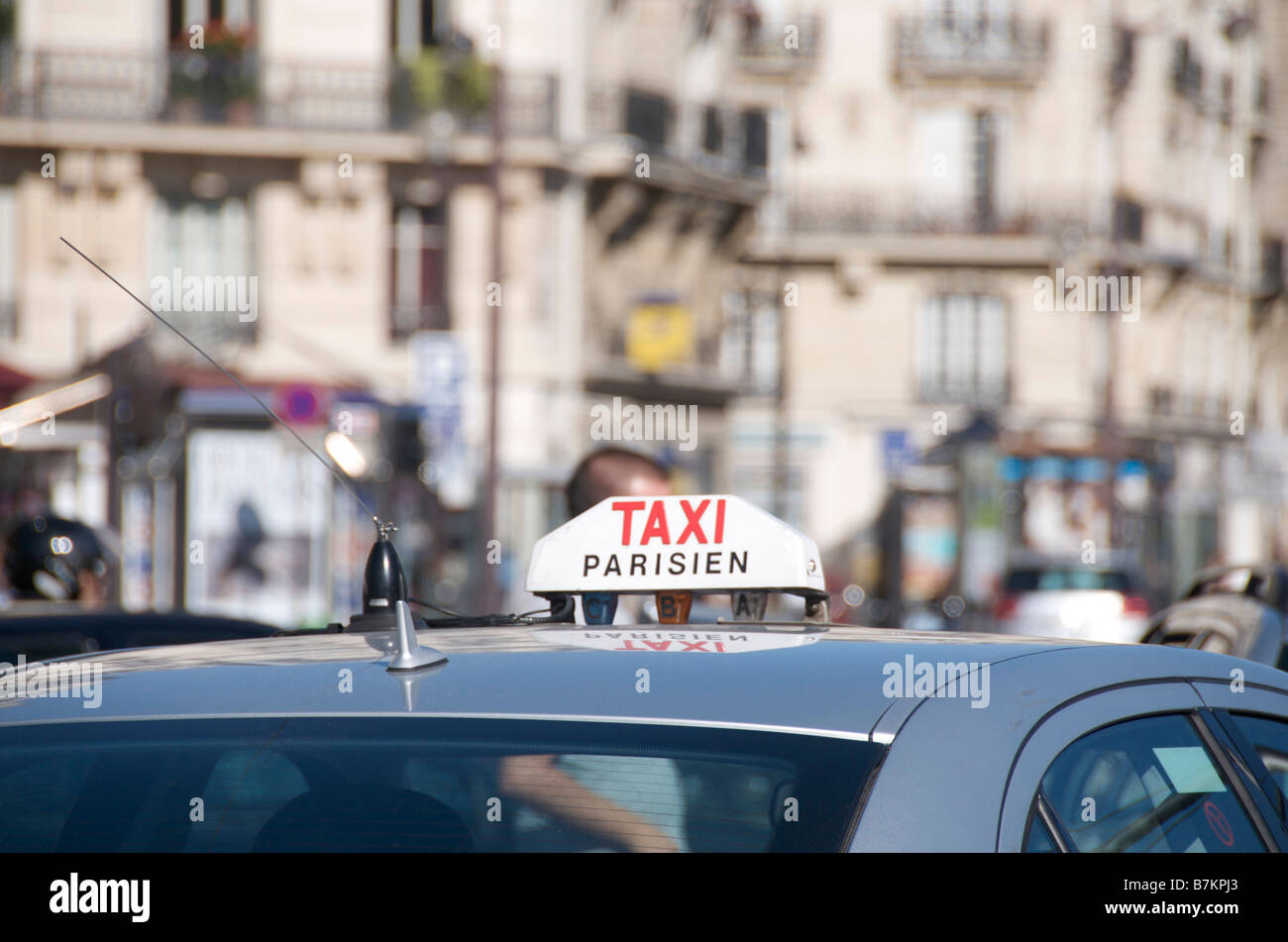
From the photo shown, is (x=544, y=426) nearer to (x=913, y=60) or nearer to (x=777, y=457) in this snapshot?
(x=777, y=457)

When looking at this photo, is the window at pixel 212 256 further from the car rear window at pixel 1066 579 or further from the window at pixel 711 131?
the car rear window at pixel 1066 579

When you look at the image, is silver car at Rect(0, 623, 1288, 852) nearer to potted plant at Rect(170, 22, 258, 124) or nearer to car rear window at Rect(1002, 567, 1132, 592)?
car rear window at Rect(1002, 567, 1132, 592)

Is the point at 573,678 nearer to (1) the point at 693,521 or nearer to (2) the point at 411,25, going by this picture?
(1) the point at 693,521

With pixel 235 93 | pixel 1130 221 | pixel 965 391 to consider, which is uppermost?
pixel 235 93

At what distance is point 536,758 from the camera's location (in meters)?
2.04

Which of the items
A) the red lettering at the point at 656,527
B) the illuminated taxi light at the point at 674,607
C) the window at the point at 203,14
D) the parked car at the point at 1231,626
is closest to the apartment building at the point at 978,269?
the window at the point at 203,14

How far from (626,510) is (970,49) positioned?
34708 mm

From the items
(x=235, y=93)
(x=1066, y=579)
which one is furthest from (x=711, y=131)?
(x=1066, y=579)

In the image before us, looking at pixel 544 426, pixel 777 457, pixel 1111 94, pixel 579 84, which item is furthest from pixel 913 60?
pixel 544 426

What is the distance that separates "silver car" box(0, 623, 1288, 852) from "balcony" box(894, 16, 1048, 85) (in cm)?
3482

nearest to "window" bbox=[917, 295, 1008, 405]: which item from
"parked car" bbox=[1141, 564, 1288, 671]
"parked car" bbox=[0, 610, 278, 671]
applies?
"parked car" bbox=[1141, 564, 1288, 671]

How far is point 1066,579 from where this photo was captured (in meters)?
23.3

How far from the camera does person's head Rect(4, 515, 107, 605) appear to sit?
7.23m
